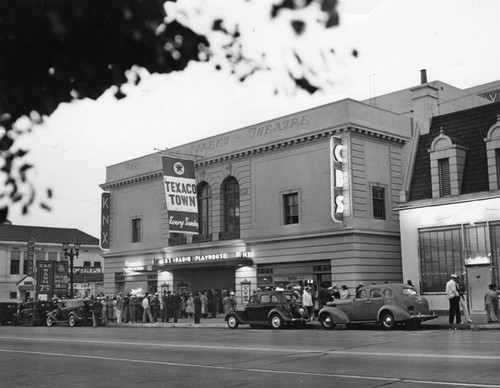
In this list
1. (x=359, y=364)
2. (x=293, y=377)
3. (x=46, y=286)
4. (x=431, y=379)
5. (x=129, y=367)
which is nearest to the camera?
(x=431, y=379)

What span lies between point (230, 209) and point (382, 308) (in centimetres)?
1705

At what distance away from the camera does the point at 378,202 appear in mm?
32688

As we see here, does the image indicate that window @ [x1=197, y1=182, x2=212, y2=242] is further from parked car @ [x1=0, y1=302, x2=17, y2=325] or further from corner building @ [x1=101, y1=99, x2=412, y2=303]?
parked car @ [x1=0, y1=302, x2=17, y2=325]

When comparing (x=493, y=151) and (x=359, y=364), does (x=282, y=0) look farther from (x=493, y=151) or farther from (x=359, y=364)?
(x=493, y=151)

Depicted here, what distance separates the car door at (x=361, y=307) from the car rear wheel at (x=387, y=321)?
2.49 ft

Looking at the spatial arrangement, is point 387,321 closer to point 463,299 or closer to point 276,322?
point 463,299

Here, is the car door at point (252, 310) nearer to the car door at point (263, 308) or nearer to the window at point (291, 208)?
the car door at point (263, 308)

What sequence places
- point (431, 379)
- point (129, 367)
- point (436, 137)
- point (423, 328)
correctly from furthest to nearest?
point (436, 137) → point (423, 328) → point (129, 367) → point (431, 379)

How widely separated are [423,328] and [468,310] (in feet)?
6.03

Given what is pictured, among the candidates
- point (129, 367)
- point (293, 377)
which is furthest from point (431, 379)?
point (129, 367)

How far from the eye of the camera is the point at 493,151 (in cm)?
2672

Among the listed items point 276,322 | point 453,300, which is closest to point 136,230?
point 276,322

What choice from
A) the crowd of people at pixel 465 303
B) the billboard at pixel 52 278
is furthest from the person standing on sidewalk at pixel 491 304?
the billboard at pixel 52 278

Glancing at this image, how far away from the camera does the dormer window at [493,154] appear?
2634cm
